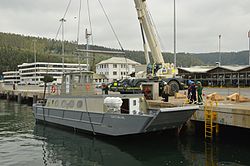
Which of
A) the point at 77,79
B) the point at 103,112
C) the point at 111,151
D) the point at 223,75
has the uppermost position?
the point at 223,75

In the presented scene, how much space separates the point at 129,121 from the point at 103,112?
80.2 inches

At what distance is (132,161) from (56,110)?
29.8ft

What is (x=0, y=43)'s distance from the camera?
559 ft

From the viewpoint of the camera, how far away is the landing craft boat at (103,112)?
13.2m

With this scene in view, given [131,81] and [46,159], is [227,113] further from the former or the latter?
[131,81]

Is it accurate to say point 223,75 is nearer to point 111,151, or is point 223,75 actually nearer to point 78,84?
point 78,84

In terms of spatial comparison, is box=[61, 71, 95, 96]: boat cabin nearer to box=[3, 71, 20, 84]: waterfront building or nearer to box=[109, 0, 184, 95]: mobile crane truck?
box=[109, 0, 184, 95]: mobile crane truck

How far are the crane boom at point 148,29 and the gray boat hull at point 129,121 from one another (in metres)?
11.1

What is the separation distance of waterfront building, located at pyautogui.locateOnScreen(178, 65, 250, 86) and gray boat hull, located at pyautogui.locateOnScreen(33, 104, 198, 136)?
878 inches

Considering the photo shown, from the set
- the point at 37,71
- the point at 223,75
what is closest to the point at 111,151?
the point at 223,75

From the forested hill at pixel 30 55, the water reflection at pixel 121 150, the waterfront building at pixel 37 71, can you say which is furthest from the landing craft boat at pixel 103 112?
the forested hill at pixel 30 55

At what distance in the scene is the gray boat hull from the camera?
1298cm

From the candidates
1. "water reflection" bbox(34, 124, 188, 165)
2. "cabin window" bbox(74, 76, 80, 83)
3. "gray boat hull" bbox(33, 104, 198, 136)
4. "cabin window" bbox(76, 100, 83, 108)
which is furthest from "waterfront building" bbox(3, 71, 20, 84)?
"gray boat hull" bbox(33, 104, 198, 136)

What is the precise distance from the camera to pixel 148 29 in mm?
24672
